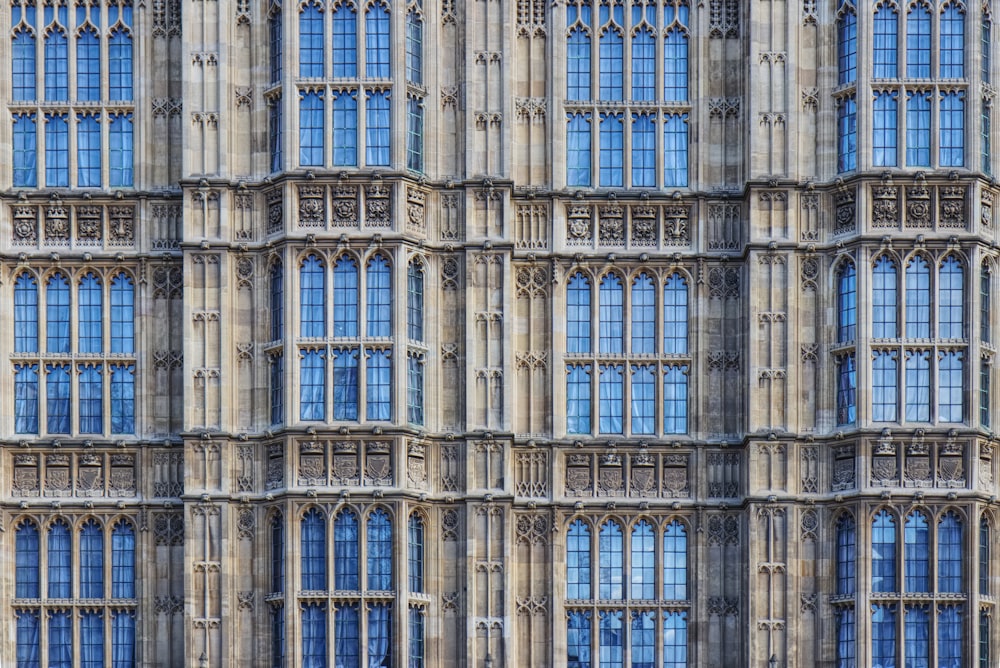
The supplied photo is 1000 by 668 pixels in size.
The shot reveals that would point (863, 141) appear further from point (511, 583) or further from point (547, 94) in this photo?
point (511, 583)

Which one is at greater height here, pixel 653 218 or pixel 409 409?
pixel 653 218

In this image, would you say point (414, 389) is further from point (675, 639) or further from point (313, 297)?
point (675, 639)

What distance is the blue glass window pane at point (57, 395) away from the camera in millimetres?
49125

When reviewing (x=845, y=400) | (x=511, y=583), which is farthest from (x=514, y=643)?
(x=845, y=400)

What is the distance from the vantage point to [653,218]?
49.7 m

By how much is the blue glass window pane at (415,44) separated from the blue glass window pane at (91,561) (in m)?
11.5

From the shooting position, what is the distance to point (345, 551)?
157 feet

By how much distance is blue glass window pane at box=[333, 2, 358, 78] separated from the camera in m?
48.9

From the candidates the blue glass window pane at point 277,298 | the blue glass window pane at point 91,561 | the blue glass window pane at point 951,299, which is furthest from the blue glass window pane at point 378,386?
the blue glass window pane at point 951,299

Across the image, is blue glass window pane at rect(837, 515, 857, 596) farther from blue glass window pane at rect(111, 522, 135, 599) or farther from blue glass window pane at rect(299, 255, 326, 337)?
blue glass window pane at rect(111, 522, 135, 599)

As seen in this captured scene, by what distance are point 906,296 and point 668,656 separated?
896cm

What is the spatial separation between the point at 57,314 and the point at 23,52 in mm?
5728

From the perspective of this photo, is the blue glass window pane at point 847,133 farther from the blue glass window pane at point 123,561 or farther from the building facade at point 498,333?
the blue glass window pane at point 123,561

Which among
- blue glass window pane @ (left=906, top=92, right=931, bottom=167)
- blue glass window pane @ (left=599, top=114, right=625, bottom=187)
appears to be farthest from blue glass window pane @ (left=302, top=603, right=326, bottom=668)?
blue glass window pane @ (left=906, top=92, right=931, bottom=167)
